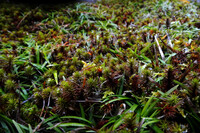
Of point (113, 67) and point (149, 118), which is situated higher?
point (113, 67)

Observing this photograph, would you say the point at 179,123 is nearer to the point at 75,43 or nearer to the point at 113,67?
the point at 113,67

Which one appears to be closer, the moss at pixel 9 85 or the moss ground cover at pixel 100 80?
the moss ground cover at pixel 100 80

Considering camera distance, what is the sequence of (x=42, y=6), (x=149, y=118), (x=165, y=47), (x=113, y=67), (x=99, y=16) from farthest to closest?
1. (x=42, y=6)
2. (x=99, y=16)
3. (x=165, y=47)
4. (x=113, y=67)
5. (x=149, y=118)

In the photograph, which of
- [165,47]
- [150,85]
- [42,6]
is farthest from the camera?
[42,6]

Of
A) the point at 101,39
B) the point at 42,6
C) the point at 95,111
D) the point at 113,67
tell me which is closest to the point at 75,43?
the point at 101,39

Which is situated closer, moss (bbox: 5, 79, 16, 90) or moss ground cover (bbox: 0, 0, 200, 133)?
moss ground cover (bbox: 0, 0, 200, 133)

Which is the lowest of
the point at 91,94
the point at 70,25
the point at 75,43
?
the point at 91,94

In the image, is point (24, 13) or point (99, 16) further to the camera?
point (99, 16)
